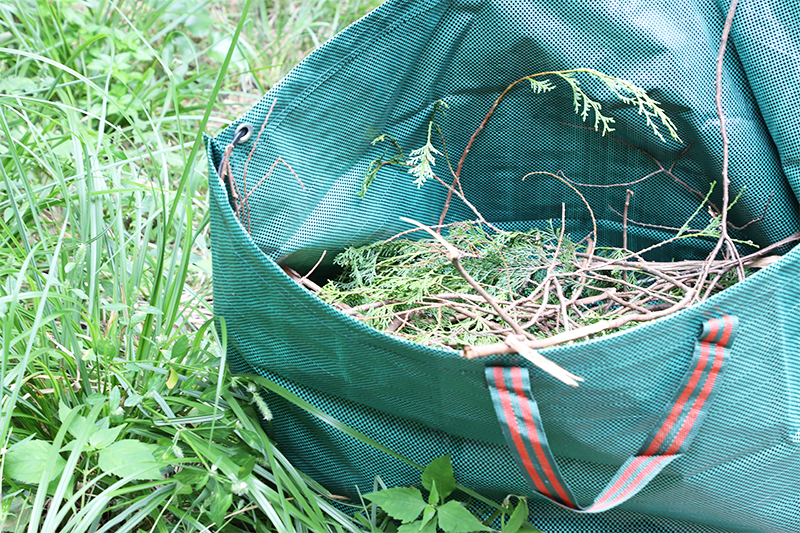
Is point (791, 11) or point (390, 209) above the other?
point (791, 11)

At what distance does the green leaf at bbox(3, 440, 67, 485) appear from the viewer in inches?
32.6

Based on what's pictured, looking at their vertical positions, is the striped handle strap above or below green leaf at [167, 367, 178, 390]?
above

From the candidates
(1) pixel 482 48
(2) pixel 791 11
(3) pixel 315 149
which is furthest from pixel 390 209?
(2) pixel 791 11

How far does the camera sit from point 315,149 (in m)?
1.01

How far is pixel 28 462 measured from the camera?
2.76ft

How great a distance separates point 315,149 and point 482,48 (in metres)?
0.33

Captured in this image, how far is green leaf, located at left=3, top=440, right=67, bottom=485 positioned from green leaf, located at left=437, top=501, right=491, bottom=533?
1.66 ft

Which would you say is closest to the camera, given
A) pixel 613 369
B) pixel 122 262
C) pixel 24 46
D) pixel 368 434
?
pixel 613 369

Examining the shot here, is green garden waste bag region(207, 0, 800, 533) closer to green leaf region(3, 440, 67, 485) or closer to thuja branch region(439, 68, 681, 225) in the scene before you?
thuja branch region(439, 68, 681, 225)

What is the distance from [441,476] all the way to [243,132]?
1.77ft

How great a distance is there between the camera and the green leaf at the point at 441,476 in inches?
32.2

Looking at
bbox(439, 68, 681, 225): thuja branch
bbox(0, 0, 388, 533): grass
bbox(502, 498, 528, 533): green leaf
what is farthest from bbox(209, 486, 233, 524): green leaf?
bbox(439, 68, 681, 225): thuja branch

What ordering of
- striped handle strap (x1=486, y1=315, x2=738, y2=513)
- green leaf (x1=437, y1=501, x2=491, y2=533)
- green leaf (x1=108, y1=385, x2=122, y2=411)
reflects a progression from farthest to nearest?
green leaf (x1=108, y1=385, x2=122, y2=411) → green leaf (x1=437, y1=501, x2=491, y2=533) → striped handle strap (x1=486, y1=315, x2=738, y2=513)

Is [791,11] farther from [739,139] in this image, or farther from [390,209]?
[390,209]
